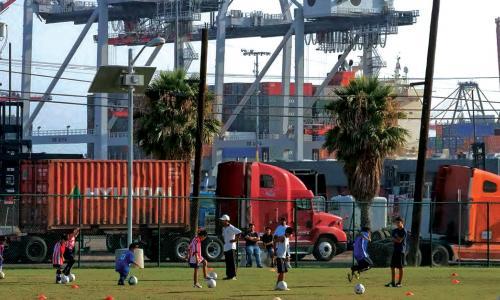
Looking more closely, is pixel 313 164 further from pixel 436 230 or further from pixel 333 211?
pixel 436 230

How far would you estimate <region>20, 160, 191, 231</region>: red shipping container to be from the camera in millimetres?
39469

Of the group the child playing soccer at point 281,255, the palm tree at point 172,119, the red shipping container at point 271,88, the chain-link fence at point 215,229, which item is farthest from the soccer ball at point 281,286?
the red shipping container at point 271,88

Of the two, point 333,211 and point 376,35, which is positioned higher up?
point 376,35

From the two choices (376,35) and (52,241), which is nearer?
(52,241)

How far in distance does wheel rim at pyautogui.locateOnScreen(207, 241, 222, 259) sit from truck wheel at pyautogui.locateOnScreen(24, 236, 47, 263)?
5670 millimetres

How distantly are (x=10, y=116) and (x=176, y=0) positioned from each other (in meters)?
54.0

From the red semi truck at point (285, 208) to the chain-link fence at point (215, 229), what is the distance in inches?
1.4

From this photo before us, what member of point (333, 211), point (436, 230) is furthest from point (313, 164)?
point (436, 230)

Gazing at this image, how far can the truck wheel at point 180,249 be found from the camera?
40.3m

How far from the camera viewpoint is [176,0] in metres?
110

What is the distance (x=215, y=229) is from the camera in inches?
1709

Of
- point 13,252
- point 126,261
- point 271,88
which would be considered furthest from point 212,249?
point 271,88

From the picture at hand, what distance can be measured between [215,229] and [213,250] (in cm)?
283

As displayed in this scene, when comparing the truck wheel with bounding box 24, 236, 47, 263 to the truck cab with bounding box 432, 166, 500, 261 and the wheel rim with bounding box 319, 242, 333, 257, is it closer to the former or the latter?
the wheel rim with bounding box 319, 242, 333, 257
